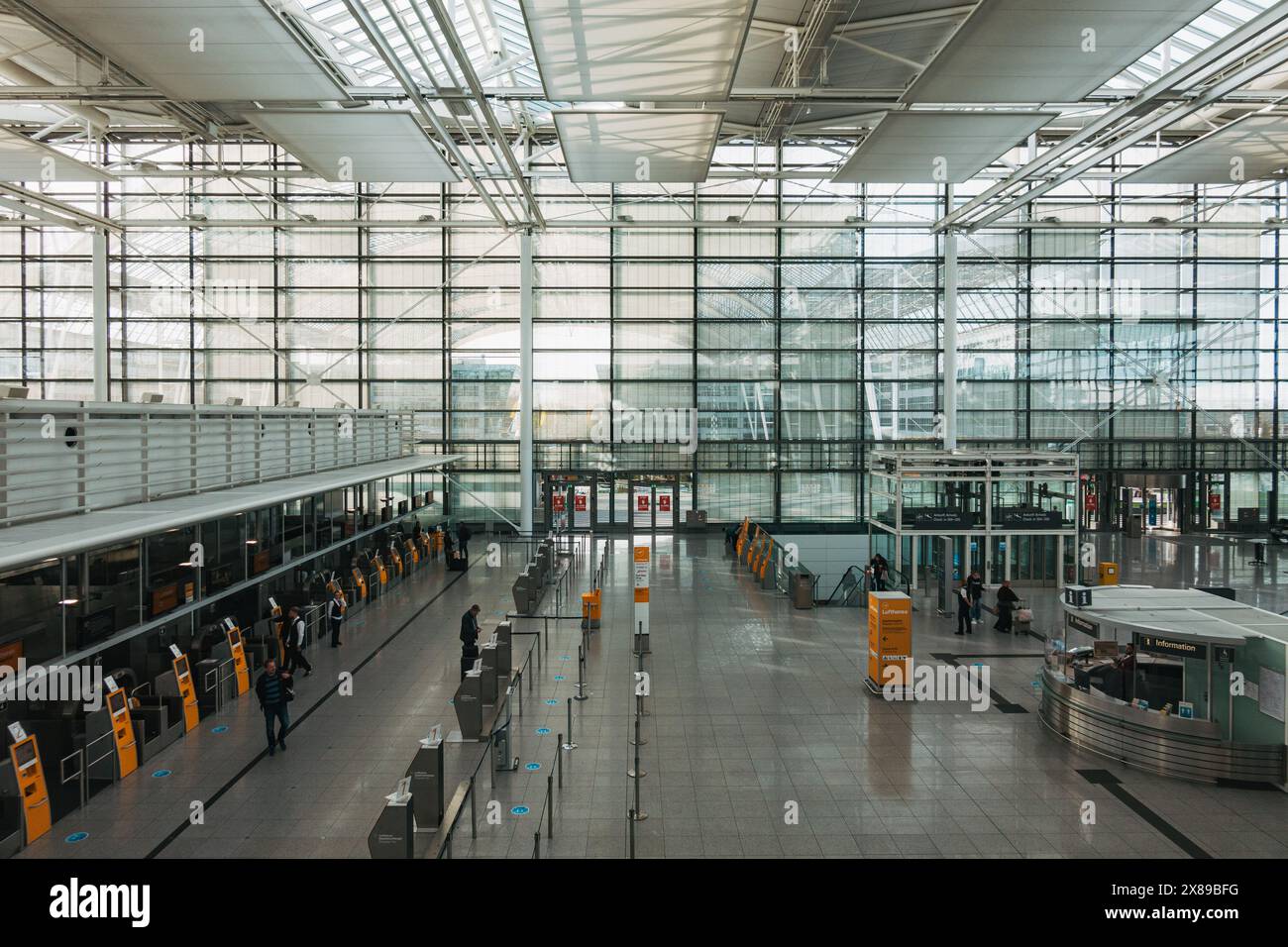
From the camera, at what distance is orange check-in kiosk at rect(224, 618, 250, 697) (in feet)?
41.3

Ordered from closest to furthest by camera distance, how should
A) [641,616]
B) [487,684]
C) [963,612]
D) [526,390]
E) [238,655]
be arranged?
[487,684] < [238,655] < [641,616] < [963,612] < [526,390]

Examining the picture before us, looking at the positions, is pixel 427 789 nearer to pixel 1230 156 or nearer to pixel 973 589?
pixel 973 589

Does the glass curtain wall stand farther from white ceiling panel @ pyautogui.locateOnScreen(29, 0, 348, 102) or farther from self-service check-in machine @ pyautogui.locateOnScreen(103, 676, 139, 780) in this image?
self-service check-in machine @ pyautogui.locateOnScreen(103, 676, 139, 780)

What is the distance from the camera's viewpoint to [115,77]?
19.8 meters

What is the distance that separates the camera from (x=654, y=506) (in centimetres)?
3091

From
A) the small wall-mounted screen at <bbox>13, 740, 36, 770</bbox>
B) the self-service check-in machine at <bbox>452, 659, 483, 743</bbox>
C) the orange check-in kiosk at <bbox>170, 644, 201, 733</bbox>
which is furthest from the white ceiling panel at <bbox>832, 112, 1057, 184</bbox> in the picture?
the small wall-mounted screen at <bbox>13, 740, 36, 770</bbox>

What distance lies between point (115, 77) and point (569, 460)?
16874 mm

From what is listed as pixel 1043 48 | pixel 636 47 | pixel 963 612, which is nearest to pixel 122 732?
pixel 636 47

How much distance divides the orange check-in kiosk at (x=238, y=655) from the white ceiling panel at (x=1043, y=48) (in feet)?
46.9

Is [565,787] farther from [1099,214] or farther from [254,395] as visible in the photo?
[1099,214]

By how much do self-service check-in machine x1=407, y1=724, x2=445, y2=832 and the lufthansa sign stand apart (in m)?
8.37

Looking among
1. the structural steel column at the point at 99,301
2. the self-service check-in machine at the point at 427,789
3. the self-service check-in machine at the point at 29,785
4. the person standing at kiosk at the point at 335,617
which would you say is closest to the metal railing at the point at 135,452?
the self-service check-in machine at the point at 29,785

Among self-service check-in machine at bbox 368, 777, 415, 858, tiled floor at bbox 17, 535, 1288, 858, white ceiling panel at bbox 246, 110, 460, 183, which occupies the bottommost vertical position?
tiled floor at bbox 17, 535, 1288, 858

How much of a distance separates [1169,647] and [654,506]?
21.7 m
